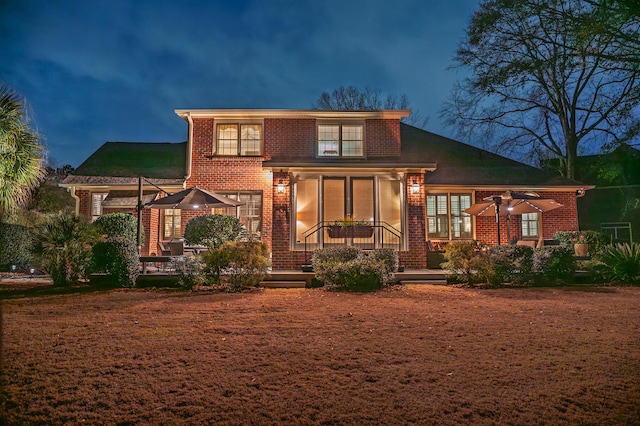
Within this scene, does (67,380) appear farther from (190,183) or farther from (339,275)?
(190,183)

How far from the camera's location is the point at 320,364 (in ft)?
12.3

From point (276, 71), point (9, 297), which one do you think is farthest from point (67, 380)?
point (276, 71)

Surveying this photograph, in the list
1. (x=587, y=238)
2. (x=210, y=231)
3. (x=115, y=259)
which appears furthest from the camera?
(x=587, y=238)

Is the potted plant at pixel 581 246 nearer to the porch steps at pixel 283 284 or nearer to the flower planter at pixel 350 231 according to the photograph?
the flower planter at pixel 350 231

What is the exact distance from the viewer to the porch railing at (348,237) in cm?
1123

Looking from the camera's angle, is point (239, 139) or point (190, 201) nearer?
point (190, 201)

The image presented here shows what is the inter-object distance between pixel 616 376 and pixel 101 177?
15561 millimetres

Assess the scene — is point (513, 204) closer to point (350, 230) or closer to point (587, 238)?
point (587, 238)

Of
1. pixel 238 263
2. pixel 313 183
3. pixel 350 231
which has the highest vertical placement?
pixel 313 183

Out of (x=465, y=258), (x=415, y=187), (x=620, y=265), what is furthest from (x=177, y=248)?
(x=620, y=265)

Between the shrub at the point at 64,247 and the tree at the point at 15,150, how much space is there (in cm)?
104

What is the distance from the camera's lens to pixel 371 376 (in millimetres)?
3447

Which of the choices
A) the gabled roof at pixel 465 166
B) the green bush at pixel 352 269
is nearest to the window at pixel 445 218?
the gabled roof at pixel 465 166

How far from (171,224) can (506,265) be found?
11.2 m
